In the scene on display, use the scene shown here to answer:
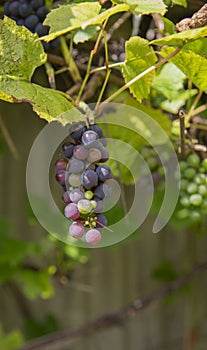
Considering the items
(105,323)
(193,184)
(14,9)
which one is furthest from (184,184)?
(105,323)

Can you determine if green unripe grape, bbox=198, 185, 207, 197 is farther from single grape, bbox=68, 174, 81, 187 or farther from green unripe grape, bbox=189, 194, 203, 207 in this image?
single grape, bbox=68, 174, 81, 187

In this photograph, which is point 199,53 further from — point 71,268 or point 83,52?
point 71,268

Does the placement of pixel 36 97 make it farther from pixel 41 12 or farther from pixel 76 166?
pixel 41 12

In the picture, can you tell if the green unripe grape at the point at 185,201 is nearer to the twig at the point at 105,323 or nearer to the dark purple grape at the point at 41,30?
the dark purple grape at the point at 41,30

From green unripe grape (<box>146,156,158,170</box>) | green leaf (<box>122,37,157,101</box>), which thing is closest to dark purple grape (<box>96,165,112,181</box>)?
green leaf (<box>122,37,157,101</box>)

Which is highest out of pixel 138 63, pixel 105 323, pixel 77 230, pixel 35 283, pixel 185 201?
pixel 138 63
